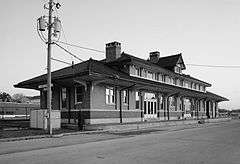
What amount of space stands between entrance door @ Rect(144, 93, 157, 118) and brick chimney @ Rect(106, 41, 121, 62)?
18.5 ft

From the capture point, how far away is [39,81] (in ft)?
89.1

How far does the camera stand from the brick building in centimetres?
2525

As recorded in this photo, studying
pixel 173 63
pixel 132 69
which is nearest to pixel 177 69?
pixel 173 63

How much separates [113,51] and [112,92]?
8295 millimetres

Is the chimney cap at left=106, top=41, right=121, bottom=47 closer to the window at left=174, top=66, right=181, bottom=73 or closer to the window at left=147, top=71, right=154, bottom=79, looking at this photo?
the window at left=147, top=71, right=154, bottom=79

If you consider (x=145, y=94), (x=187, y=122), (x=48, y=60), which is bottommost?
(x=187, y=122)

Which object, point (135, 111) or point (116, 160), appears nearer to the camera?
point (116, 160)

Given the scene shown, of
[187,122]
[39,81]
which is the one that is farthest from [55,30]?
[187,122]

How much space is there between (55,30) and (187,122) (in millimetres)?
23455

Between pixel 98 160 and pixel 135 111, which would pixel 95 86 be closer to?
pixel 135 111

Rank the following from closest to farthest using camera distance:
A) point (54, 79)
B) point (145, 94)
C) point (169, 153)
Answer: point (169, 153)
point (54, 79)
point (145, 94)

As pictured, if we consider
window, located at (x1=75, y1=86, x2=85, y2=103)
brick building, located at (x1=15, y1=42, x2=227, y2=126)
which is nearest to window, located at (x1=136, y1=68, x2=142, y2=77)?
brick building, located at (x1=15, y1=42, x2=227, y2=126)

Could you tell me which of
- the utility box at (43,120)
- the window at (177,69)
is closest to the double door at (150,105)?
the window at (177,69)

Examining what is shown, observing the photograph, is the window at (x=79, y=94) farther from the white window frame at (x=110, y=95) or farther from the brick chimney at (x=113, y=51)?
the brick chimney at (x=113, y=51)
